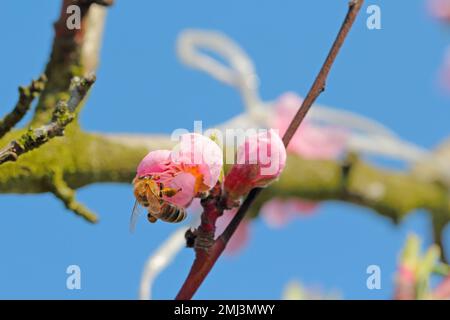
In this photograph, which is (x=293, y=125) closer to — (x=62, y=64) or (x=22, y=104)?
(x=22, y=104)

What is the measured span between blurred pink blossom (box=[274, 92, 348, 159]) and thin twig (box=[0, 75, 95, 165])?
4.58 feet

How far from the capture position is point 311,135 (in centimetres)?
216

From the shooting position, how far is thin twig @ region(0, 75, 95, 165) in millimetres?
701

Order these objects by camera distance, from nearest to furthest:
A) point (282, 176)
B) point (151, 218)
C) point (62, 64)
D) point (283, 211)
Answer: point (151, 218)
point (62, 64)
point (282, 176)
point (283, 211)

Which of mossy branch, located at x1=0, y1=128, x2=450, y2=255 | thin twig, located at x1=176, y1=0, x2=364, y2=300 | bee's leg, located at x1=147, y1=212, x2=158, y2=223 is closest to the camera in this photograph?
thin twig, located at x1=176, y1=0, x2=364, y2=300

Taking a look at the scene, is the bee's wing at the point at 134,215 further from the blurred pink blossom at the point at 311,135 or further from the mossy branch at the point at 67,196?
the blurred pink blossom at the point at 311,135

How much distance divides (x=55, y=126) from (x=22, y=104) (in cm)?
14

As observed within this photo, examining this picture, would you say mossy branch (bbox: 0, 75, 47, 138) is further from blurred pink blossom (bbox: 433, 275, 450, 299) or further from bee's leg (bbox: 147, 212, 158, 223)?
blurred pink blossom (bbox: 433, 275, 450, 299)

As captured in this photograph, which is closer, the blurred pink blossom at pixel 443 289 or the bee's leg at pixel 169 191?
the bee's leg at pixel 169 191

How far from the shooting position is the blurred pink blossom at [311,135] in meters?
2.11

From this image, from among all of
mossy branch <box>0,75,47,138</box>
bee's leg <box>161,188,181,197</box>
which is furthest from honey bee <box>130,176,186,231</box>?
mossy branch <box>0,75,47,138</box>

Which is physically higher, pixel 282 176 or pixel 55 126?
pixel 282 176

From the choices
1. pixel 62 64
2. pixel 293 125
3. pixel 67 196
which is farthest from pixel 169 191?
pixel 62 64

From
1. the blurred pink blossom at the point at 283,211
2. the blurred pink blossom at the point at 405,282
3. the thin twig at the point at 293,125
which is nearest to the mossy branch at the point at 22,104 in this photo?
the thin twig at the point at 293,125
